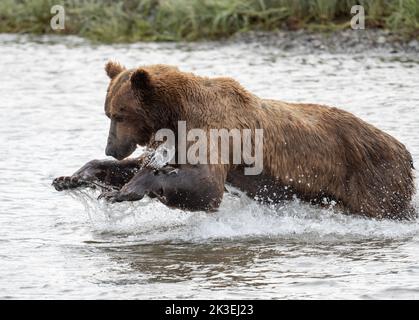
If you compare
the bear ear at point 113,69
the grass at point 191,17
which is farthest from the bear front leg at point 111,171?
the grass at point 191,17

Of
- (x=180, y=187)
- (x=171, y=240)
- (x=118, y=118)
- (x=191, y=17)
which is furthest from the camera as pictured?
(x=191, y=17)

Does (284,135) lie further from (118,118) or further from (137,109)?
(118,118)

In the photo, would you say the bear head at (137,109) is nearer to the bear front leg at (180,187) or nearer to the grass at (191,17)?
the bear front leg at (180,187)

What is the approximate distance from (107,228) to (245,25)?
29.4ft

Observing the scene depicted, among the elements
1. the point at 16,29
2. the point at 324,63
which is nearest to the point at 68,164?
the point at 324,63

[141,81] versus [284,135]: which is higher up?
[141,81]

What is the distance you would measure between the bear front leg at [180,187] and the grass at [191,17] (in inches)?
334

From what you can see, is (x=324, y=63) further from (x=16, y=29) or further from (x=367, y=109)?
(x=16, y=29)

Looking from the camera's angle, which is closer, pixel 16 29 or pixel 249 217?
pixel 249 217

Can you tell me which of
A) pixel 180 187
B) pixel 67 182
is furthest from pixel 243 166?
pixel 67 182

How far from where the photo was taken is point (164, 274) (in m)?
7.08

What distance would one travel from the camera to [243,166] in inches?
311

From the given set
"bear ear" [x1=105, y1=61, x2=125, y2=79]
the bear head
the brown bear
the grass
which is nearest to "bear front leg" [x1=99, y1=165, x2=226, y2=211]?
the brown bear

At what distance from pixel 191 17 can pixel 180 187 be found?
32.6ft
